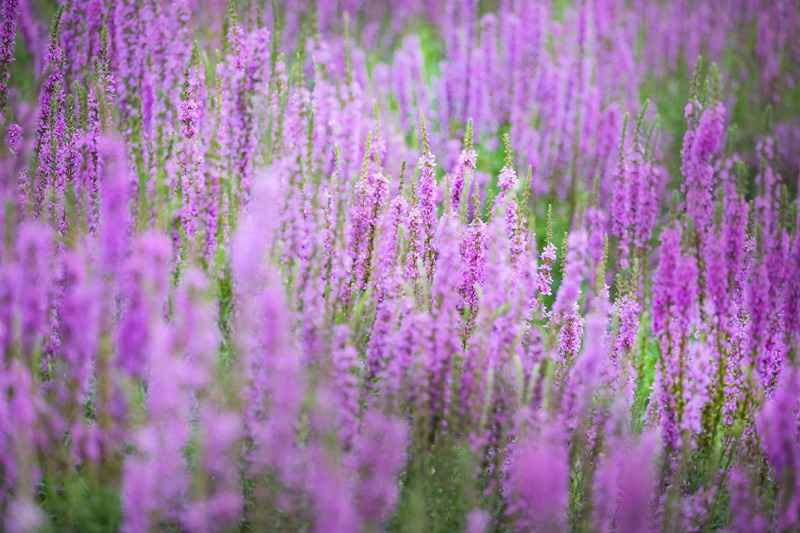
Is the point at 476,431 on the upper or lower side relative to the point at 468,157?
lower

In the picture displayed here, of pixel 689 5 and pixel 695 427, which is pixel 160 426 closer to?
pixel 695 427

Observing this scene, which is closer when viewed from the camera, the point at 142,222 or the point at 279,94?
the point at 142,222

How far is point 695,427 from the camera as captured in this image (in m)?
2.85

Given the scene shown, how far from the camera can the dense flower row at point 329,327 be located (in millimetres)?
2037

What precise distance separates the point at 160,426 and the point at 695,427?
2.09 m

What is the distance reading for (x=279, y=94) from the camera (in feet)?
11.9

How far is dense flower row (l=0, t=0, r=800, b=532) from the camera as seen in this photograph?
6.68 feet

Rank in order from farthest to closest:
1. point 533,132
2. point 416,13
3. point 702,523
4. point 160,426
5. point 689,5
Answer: point 416,13, point 689,5, point 533,132, point 702,523, point 160,426

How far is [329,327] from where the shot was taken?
255cm

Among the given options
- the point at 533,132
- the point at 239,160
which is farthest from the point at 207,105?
the point at 533,132

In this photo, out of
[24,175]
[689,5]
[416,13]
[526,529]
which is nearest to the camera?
[526,529]

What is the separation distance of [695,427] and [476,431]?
38.3 inches

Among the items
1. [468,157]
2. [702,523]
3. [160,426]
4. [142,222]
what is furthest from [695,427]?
[142,222]

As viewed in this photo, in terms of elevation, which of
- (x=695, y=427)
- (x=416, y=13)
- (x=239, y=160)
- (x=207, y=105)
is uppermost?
(x=416, y=13)
